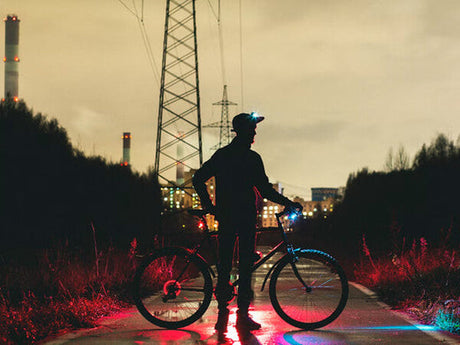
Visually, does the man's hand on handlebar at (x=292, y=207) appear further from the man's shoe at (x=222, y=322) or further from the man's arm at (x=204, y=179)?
the man's shoe at (x=222, y=322)

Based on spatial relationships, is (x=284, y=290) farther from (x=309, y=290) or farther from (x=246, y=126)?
(x=246, y=126)

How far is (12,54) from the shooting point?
18050 cm

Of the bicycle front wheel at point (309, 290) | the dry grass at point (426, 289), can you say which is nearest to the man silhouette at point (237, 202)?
the bicycle front wheel at point (309, 290)

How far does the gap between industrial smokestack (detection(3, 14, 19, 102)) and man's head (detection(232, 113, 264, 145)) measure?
170697 millimetres

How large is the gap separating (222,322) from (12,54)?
184298mm

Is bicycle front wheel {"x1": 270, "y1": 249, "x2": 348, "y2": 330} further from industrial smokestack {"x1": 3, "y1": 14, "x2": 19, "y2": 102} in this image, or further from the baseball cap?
industrial smokestack {"x1": 3, "y1": 14, "x2": 19, "y2": 102}

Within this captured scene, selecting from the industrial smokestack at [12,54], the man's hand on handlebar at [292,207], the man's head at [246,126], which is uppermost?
the industrial smokestack at [12,54]

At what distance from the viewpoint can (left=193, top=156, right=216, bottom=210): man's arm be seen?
7086 millimetres

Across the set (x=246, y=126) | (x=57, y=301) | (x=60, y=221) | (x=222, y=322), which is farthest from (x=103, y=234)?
(x=246, y=126)

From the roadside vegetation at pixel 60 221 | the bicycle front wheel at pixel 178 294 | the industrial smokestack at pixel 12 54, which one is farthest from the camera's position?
the industrial smokestack at pixel 12 54

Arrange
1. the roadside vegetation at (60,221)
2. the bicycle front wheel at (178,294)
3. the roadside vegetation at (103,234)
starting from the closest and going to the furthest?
the bicycle front wheel at (178,294) < the roadside vegetation at (103,234) < the roadside vegetation at (60,221)

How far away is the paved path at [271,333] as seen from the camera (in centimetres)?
634

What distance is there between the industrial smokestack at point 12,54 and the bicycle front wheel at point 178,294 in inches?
6709

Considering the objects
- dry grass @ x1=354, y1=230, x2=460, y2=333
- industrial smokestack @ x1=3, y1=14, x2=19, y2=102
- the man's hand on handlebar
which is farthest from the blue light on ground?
industrial smokestack @ x1=3, y1=14, x2=19, y2=102
